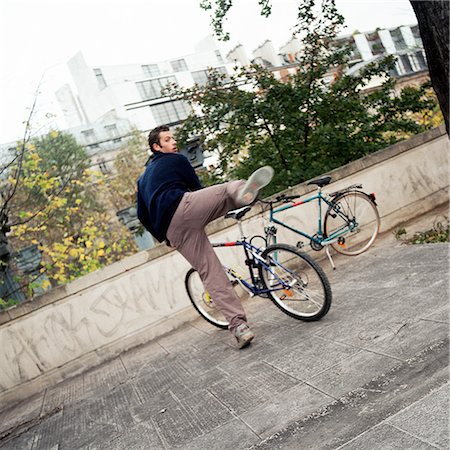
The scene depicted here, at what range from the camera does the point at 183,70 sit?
75.2m

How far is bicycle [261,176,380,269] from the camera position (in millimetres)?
5539

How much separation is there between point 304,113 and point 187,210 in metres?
4.12

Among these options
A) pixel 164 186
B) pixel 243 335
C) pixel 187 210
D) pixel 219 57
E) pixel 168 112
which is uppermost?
pixel 219 57

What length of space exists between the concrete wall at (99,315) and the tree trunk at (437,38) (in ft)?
10.1

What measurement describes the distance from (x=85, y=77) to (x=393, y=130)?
6894cm

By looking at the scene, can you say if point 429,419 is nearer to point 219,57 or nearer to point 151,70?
point 151,70

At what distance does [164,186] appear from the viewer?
4.10 metres

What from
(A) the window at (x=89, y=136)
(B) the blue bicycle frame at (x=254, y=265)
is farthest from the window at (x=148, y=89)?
(B) the blue bicycle frame at (x=254, y=265)

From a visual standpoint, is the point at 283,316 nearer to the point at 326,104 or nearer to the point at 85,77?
the point at 326,104

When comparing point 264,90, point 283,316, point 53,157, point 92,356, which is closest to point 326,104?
point 264,90

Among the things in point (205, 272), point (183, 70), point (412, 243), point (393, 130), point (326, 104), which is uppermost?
point (183, 70)

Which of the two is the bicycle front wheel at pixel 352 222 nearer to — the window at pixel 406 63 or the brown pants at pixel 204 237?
the brown pants at pixel 204 237

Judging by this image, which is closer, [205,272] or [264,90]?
[205,272]

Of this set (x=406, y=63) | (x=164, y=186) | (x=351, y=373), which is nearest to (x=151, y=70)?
(x=406, y=63)
